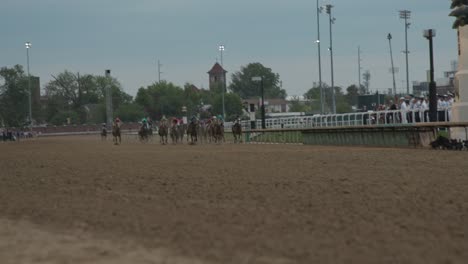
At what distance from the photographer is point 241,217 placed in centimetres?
956

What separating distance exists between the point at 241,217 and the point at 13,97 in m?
154

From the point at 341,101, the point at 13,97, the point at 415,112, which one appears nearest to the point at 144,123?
the point at 415,112

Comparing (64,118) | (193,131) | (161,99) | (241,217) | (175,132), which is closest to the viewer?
(241,217)

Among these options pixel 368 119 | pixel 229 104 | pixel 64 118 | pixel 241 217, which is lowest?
pixel 241 217

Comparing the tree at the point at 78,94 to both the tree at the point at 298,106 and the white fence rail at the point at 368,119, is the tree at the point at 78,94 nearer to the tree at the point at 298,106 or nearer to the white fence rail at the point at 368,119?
the tree at the point at 298,106

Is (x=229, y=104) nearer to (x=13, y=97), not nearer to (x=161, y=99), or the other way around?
(x=161, y=99)

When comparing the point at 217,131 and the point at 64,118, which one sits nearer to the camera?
the point at 217,131

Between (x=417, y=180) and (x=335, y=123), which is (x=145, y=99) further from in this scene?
(x=417, y=180)

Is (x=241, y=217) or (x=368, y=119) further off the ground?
(x=368, y=119)

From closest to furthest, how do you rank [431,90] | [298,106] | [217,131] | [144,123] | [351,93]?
[431,90] < [217,131] < [144,123] < [298,106] < [351,93]

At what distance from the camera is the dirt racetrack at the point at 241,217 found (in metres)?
7.27

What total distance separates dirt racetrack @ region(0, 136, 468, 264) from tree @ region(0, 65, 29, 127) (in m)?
143

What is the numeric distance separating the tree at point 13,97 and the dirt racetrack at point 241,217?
143m

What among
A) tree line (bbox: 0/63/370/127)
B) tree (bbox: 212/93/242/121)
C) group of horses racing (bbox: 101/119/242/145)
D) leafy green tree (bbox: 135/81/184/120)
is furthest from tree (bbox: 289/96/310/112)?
group of horses racing (bbox: 101/119/242/145)
